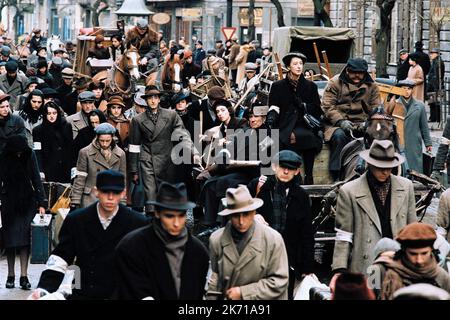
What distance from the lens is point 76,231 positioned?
11383mm

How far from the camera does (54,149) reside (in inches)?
766

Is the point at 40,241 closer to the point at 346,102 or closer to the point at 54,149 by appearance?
the point at 54,149

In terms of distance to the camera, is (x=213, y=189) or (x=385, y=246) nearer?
(x=385, y=246)

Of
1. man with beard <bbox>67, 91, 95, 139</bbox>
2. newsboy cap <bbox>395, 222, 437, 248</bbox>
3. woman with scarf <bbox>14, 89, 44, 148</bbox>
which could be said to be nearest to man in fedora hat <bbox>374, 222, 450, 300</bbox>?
newsboy cap <bbox>395, 222, 437, 248</bbox>

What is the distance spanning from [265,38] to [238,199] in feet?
188

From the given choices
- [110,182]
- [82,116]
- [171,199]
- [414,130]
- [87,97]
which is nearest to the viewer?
[171,199]

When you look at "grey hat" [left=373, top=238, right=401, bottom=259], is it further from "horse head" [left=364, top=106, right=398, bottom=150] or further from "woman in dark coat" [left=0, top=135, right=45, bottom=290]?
"woman in dark coat" [left=0, top=135, right=45, bottom=290]

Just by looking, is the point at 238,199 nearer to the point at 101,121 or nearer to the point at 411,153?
the point at 101,121

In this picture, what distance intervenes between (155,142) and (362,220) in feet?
20.6

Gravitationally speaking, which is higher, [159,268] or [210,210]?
[159,268]

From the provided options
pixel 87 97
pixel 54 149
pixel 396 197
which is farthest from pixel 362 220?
pixel 87 97

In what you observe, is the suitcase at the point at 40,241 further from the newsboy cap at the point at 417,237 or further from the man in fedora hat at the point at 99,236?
the newsboy cap at the point at 417,237

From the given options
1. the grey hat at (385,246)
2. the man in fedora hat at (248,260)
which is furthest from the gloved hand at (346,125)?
the man in fedora hat at (248,260)
